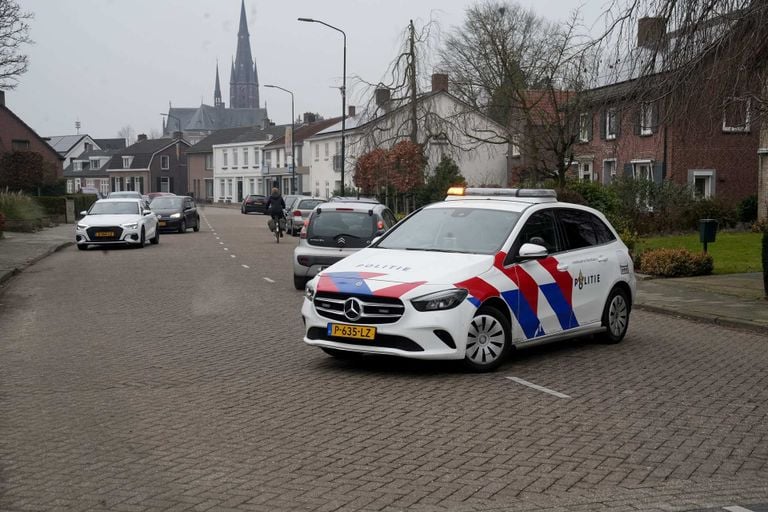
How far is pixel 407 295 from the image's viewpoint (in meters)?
8.53

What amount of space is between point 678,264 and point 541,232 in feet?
32.0

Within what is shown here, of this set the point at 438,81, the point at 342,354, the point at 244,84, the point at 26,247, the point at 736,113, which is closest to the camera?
the point at 342,354

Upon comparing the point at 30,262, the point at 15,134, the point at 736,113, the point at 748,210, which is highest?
the point at 15,134

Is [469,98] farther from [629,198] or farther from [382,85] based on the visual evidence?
[629,198]

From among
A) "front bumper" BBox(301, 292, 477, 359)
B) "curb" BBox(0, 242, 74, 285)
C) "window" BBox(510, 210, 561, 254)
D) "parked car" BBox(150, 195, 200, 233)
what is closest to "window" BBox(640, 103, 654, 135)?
"window" BBox(510, 210, 561, 254)

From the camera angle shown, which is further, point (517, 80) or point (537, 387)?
point (517, 80)

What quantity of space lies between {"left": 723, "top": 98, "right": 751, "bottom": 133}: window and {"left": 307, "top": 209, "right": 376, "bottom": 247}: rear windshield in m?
6.04

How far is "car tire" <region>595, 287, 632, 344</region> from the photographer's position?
35.5 ft

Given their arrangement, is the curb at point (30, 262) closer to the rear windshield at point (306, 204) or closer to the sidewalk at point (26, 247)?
the sidewalk at point (26, 247)

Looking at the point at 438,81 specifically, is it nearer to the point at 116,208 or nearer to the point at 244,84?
the point at 116,208

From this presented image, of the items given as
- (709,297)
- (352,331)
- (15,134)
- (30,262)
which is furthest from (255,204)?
(352,331)

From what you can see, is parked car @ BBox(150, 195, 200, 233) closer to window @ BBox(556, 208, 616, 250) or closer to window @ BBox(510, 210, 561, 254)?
window @ BBox(556, 208, 616, 250)

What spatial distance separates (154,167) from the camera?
112 m

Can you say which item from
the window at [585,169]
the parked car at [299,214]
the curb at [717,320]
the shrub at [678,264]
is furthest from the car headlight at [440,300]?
the window at [585,169]
